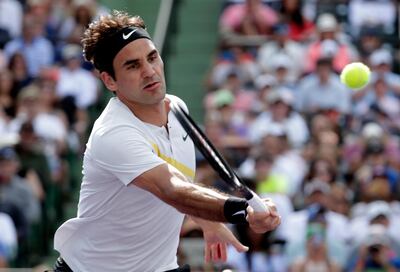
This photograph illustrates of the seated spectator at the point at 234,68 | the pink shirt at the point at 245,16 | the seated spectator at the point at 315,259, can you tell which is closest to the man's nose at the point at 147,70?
the seated spectator at the point at 315,259

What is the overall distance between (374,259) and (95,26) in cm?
595

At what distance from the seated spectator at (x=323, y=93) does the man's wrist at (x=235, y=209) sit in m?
8.62

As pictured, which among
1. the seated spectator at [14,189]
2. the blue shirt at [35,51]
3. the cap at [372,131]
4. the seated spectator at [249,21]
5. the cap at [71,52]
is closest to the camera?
the seated spectator at [14,189]

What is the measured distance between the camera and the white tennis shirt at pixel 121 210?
5801 mm

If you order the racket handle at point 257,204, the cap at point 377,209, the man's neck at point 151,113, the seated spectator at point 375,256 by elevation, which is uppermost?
the man's neck at point 151,113

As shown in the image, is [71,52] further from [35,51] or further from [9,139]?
[9,139]

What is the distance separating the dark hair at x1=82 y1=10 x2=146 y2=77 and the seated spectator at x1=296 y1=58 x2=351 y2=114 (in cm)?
806

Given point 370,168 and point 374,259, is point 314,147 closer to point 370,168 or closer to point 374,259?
point 370,168

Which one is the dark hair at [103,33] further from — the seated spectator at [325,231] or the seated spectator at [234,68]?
the seated spectator at [234,68]

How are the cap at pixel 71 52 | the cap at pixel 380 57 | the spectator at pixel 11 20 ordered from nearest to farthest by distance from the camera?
1. the cap at pixel 380 57
2. the cap at pixel 71 52
3. the spectator at pixel 11 20

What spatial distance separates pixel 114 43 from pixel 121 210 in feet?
2.98

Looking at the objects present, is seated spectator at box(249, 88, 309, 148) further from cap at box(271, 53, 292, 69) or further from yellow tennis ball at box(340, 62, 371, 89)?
yellow tennis ball at box(340, 62, 371, 89)

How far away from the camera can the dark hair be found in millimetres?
5926

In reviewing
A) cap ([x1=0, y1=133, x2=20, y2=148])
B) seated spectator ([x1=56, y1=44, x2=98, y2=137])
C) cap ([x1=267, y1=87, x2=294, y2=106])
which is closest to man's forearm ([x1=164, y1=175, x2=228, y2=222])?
cap ([x1=0, y1=133, x2=20, y2=148])
